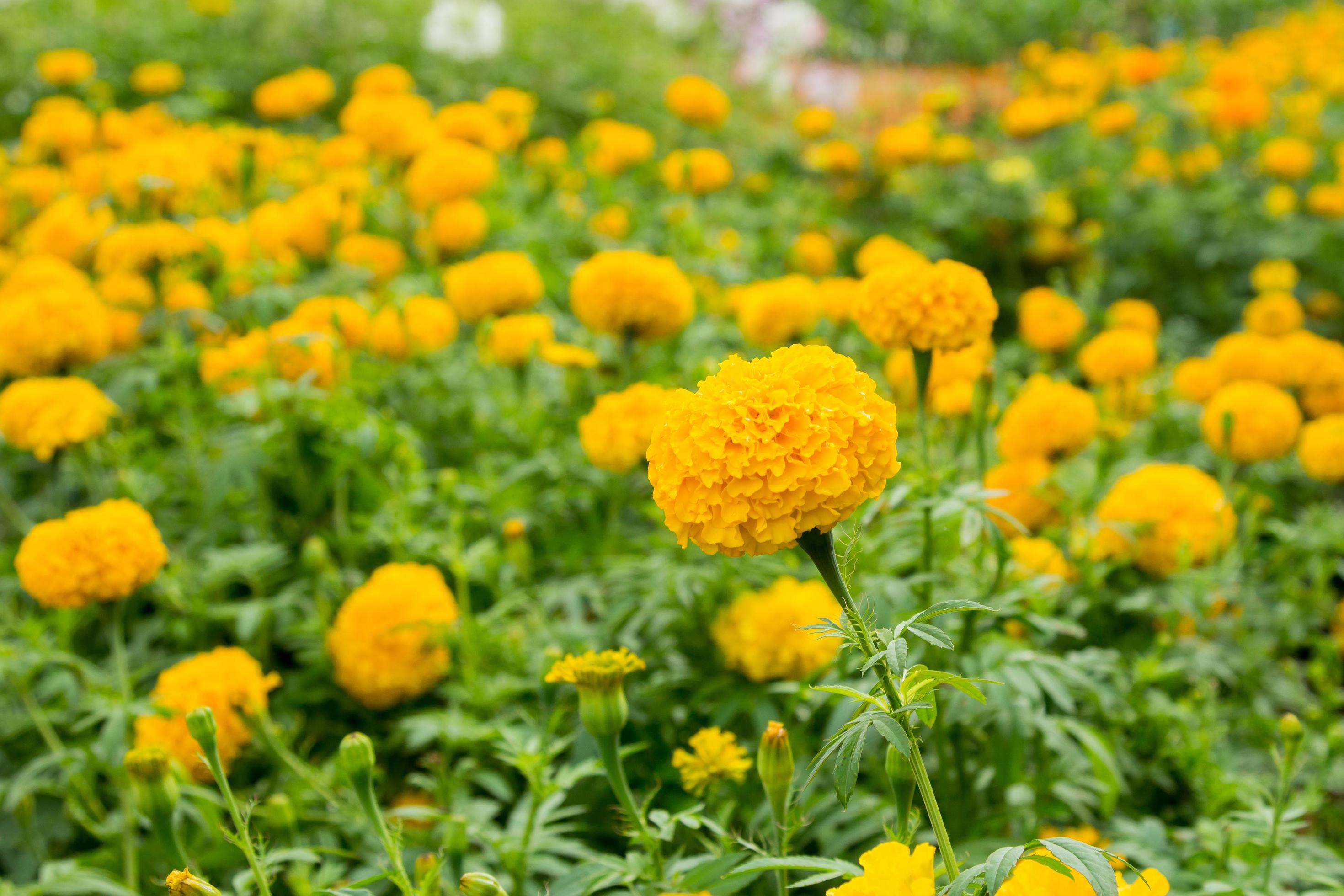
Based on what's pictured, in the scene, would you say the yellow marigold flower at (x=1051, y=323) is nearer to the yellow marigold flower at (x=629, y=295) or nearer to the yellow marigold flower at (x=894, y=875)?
the yellow marigold flower at (x=629, y=295)

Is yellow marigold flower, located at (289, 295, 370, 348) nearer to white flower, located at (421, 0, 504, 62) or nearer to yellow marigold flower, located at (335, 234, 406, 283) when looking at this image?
yellow marigold flower, located at (335, 234, 406, 283)

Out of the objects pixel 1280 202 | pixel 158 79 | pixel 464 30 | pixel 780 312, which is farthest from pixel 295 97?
pixel 1280 202

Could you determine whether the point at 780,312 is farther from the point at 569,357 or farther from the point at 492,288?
the point at 492,288

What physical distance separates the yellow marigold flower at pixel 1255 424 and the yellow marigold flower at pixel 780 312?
95cm

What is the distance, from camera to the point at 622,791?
3.92 feet

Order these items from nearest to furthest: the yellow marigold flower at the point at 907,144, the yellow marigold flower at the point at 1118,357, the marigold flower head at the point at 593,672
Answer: the marigold flower head at the point at 593,672
the yellow marigold flower at the point at 1118,357
the yellow marigold flower at the point at 907,144

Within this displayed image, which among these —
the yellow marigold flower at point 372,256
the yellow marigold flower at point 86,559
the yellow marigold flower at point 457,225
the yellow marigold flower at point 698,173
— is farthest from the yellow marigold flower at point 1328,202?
the yellow marigold flower at point 86,559

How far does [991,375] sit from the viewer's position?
1.77 metres

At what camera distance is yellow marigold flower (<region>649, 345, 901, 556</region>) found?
921mm

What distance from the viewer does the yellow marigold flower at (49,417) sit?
2.01 m

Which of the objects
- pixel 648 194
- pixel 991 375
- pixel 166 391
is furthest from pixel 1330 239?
pixel 166 391

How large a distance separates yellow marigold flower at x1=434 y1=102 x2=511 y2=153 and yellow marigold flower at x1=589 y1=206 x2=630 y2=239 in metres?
0.43

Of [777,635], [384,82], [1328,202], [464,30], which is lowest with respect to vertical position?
[777,635]

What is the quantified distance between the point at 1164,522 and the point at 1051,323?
43.7 inches
